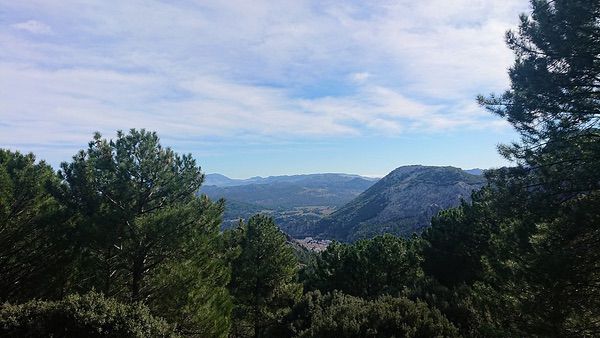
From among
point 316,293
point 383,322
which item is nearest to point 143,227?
point 383,322

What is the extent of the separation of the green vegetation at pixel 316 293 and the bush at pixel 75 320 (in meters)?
0.04

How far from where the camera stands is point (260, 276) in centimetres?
2605

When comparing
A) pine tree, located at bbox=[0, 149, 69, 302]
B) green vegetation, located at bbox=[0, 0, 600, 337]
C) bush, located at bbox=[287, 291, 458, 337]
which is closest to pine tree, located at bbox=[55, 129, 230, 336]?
green vegetation, located at bbox=[0, 0, 600, 337]

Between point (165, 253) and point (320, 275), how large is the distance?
19.2 metres

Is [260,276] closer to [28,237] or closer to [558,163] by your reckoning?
[28,237]

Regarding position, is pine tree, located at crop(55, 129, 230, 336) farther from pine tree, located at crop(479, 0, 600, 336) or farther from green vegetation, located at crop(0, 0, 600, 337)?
pine tree, located at crop(479, 0, 600, 336)

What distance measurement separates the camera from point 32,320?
11055 mm

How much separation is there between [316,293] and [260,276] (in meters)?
6.49

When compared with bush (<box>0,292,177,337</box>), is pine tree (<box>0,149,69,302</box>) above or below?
above

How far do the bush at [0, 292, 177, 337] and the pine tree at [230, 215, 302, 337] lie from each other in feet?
47.4

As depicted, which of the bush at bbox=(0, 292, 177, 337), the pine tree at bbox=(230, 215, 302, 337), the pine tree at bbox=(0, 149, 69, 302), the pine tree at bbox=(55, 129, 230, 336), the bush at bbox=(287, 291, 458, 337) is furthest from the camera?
the pine tree at bbox=(230, 215, 302, 337)

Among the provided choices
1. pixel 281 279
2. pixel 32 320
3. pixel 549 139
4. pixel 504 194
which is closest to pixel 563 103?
pixel 549 139

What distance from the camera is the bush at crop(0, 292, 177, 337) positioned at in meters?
10.9

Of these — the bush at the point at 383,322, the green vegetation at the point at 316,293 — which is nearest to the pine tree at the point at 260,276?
the green vegetation at the point at 316,293
